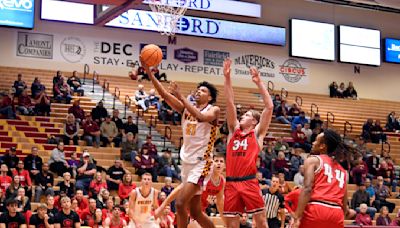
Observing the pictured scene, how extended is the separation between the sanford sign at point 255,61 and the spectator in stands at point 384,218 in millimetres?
12157

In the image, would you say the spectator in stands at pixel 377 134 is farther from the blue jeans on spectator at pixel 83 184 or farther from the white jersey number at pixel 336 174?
the white jersey number at pixel 336 174

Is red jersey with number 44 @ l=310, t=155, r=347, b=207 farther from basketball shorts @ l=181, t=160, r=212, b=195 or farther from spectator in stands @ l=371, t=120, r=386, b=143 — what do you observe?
spectator in stands @ l=371, t=120, r=386, b=143

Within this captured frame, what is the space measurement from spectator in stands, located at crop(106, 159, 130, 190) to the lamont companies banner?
9.40 meters

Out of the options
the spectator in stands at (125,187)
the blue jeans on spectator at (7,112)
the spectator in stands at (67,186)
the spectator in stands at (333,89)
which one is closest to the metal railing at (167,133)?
the blue jeans on spectator at (7,112)

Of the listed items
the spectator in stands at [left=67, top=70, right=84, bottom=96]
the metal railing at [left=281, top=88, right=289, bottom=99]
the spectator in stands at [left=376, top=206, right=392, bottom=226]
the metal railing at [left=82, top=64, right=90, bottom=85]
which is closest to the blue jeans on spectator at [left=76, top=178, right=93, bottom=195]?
the spectator in stands at [left=67, top=70, right=84, bottom=96]

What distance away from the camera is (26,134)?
790 inches

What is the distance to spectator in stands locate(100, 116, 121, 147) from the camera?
2016 cm

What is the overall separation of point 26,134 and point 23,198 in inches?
215

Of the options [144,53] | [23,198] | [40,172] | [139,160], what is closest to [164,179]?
[139,160]

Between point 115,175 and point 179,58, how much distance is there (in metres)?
11.3

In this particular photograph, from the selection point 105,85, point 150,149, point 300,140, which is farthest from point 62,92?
point 300,140

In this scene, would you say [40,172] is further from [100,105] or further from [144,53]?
[144,53]

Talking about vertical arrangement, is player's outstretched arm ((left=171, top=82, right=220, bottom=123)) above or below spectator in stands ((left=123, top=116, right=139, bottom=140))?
above

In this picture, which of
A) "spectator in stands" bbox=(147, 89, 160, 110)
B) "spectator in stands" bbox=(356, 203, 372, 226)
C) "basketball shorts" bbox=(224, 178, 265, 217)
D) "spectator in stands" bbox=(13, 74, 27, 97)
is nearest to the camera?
"basketball shorts" bbox=(224, 178, 265, 217)
